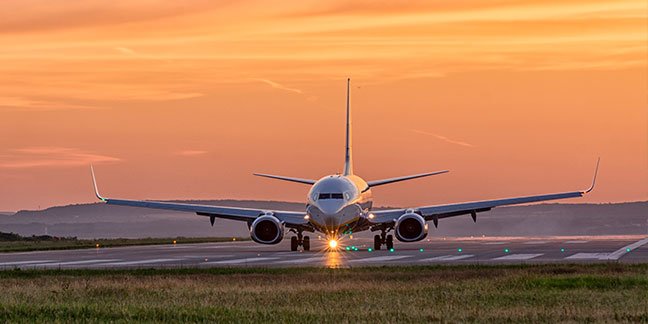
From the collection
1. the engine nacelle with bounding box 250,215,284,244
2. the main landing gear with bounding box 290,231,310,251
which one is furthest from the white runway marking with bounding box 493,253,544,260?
the engine nacelle with bounding box 250,215,284,244

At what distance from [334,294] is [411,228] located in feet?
123

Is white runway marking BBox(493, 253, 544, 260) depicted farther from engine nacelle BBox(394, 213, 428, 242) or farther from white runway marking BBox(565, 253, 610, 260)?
engine nacelle BBox(394, 213, 428, 242)

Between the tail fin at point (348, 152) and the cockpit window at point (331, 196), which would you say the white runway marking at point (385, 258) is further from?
the tail fin at point (348, 152)

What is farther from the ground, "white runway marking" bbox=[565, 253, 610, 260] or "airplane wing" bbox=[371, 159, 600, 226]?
"airplane wing" bbox=[371, 159, 600, 226]

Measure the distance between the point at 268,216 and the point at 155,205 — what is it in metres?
10.5

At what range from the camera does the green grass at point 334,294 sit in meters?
26.5

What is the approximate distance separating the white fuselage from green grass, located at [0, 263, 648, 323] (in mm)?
21399

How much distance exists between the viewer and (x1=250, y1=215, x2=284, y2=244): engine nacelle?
231ft

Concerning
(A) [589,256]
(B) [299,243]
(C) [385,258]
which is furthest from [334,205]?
(A) [589,256]

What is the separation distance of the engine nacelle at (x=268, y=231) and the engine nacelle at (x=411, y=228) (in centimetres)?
647

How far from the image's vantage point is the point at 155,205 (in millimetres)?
78875

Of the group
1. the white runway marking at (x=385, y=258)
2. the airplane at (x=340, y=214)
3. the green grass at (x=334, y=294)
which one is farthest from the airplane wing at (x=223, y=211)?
the green grass at (x=334, y=294)

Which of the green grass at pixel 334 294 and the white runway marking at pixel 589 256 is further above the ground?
the white runway marking at pixel 589 256

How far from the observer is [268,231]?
70.6 m
